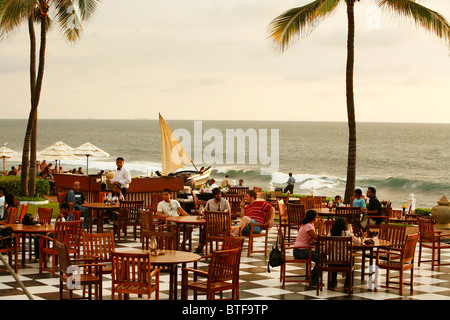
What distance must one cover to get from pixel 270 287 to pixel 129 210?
5.43 metres

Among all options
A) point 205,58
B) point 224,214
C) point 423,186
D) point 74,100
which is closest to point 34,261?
point 224,214

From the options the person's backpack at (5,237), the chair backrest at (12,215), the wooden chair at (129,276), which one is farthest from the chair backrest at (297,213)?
the wooden chair at (129,276)

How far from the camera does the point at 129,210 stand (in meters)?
14.8

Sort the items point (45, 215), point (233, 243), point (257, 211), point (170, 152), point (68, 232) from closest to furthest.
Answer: point (233, 243), point (68, 232), point (45, 215), point (257, 211), point (170, 152)

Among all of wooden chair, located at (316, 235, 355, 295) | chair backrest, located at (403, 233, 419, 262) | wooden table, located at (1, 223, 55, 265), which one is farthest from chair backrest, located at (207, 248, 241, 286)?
wooden table, located at (1, 223, 55, 265)

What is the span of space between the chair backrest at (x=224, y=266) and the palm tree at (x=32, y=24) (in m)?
14.3

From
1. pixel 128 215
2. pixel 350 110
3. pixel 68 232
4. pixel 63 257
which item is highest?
pixel 350 110

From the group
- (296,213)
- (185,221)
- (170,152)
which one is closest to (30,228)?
(185,221)

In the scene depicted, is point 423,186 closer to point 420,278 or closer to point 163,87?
point 163,87

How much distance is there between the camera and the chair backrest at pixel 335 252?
9.59 meters

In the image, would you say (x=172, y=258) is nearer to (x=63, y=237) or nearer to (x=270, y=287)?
(x=270, y=287)

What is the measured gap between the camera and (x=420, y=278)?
37.2ft

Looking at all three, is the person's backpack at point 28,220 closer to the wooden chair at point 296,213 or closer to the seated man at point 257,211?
the seated man at point 257,211

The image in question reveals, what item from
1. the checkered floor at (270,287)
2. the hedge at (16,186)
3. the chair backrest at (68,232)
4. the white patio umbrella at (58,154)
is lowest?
the checkered floor at (270,287)
